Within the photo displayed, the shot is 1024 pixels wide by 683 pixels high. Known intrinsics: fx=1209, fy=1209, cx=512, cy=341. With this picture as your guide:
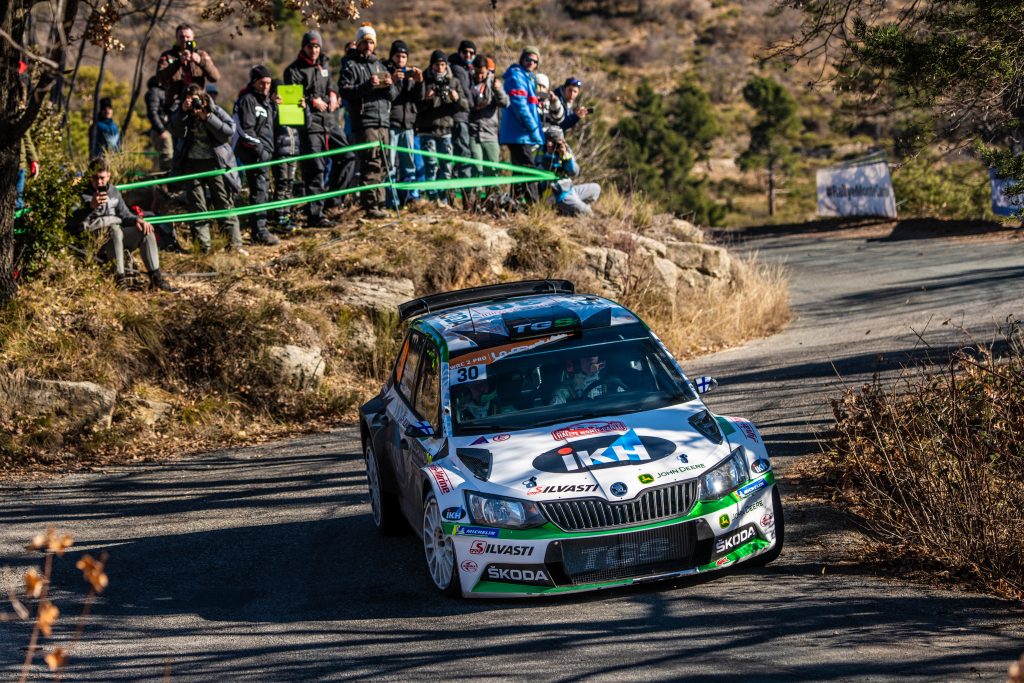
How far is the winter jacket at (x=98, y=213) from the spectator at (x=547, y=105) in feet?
23.7

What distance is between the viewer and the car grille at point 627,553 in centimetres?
688

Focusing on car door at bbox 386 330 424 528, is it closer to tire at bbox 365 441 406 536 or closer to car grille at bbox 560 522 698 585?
tire at bbox 365 441 406 536

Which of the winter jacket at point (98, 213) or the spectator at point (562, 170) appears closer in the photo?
the winter jacket at point (98, 213)

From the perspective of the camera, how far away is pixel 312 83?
1706 centimetres

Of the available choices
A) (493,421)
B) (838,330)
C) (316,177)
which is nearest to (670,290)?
(838,330)

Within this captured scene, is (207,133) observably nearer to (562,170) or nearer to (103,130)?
(103,130)

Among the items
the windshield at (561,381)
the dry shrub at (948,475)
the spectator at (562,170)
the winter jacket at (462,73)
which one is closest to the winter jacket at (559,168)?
the spectator at (562,170)

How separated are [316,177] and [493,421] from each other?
10.6m

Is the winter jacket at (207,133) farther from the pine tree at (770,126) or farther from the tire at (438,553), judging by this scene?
the pine tree at (770,126)

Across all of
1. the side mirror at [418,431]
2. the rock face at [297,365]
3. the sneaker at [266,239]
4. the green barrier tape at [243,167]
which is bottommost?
the rock face at [297,365]

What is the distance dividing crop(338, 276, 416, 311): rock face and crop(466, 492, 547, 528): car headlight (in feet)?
30.9

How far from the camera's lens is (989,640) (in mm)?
6000

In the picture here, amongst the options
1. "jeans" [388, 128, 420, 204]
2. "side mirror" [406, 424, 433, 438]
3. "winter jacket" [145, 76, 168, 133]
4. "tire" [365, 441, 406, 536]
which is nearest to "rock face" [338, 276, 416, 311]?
"jeans" [388, 128, 420, 204]

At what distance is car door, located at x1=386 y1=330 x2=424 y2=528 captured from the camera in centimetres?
852
